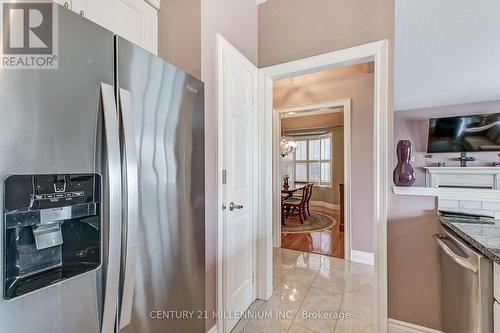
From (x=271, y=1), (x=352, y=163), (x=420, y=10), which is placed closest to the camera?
(x=420, y=10)

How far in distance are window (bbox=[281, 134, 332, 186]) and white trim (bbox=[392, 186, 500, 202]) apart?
5.93 meters

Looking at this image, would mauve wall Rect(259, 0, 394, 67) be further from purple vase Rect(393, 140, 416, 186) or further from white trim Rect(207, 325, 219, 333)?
white trim Rect(207, 325, 219, 333)

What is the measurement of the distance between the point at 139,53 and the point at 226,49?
3.01 feet

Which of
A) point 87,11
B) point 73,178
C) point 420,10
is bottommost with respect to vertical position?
point 73,178

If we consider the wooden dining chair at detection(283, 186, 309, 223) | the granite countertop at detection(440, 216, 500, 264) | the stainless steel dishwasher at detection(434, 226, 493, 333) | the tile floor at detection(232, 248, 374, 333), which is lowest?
the tile floor at detection(232, 248, 374, 333)

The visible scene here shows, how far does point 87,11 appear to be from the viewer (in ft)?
4.34

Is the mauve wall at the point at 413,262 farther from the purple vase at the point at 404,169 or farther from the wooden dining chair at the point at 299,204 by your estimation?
the wooden dining chair at the point at 299,204

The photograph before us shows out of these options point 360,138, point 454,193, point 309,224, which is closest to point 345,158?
point 360,138

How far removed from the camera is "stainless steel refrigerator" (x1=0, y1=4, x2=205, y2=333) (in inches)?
25.7

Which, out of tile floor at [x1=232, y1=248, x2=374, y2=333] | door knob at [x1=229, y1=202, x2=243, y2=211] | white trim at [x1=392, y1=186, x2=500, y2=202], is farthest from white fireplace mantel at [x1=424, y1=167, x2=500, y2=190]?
door knob at [x1=229, y1=202, x2=243, y2=211]

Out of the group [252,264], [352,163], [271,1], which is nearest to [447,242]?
[252,264]

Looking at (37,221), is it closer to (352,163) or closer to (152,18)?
(152,18)

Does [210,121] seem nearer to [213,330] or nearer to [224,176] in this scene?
[224,176]

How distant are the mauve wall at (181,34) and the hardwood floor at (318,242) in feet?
10.2
